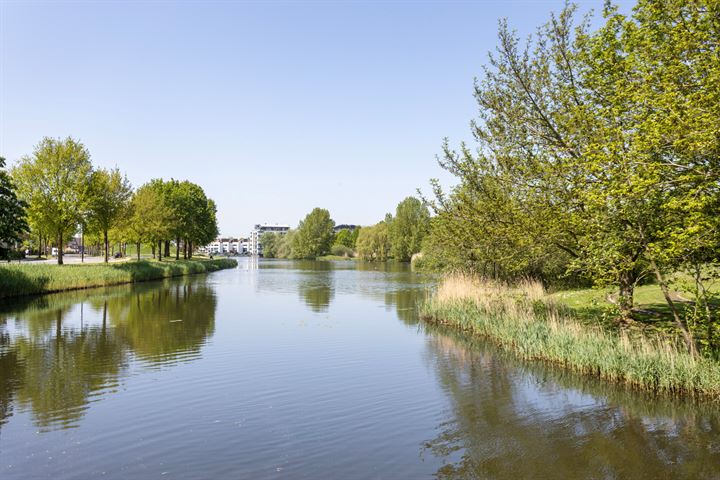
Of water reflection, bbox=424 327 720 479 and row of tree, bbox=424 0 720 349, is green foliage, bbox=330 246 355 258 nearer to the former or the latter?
row of tree, bbox=424 0 720 349

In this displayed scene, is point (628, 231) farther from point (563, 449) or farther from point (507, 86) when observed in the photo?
point (507, 86)

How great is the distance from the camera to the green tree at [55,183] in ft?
148

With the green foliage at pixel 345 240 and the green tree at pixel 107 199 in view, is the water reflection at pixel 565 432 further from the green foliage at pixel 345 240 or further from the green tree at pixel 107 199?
the green foliage at pixel 345 240

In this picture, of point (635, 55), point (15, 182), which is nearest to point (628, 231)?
point (635, 55)

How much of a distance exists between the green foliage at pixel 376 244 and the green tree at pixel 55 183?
8794cm

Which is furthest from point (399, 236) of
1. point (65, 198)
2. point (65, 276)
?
point (65, 276)

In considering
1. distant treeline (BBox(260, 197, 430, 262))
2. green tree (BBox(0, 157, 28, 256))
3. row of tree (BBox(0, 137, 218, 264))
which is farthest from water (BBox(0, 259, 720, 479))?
distant treeline (BBox(260, 197, 430, 262))

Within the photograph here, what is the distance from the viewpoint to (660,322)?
17656mm

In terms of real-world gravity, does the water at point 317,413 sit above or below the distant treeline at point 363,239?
below

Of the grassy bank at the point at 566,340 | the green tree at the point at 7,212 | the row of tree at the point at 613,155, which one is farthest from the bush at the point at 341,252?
the row of tree at the point at 613,155

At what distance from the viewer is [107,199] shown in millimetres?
52469

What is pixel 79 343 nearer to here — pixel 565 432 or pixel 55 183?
pixel 565 432

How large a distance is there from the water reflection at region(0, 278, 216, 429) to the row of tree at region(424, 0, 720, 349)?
1312cm

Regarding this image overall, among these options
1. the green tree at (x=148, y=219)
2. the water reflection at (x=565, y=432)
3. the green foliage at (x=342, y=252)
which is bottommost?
the water reflection at (x=565, y=432)
